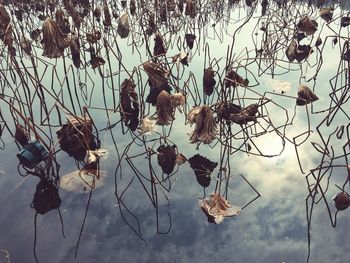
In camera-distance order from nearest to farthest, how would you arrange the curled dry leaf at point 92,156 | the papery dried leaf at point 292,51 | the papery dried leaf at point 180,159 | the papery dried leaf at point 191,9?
the curled dry leaf at point 92,156, the papery dried leaf at point 180,159, the papery dried leaf at point 292,51, the papery dried leaf at point 191,9

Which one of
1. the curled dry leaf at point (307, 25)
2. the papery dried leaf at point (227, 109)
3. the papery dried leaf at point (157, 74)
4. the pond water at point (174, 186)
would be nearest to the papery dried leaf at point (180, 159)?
the pond water at point (174, 186)

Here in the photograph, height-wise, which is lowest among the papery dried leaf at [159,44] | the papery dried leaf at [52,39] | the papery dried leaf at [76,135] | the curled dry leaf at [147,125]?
the curled dry leaf at [147,125]

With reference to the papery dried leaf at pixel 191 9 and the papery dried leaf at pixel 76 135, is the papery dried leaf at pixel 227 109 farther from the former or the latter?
the papery dried leaf at pixel 191 9

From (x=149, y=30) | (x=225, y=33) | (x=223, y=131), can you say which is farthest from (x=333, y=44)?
(x=223, y=131)

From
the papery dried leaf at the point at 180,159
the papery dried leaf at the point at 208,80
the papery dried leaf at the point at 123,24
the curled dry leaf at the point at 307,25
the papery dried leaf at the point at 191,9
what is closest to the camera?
the papery dried leaf at the point at 180,159

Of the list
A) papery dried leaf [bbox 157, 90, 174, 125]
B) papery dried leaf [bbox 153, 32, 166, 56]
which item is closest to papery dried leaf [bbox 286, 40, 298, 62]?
papery dried leaf [bbox 153, 32, 166, 56]

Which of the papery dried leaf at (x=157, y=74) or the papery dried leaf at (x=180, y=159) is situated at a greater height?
the papery dried leaf at (x=157, y=74)

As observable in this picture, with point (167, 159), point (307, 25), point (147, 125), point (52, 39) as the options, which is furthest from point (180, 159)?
point (307, 25)

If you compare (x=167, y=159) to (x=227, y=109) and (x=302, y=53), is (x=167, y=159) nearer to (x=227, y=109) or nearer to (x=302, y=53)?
(x=227, y=109)

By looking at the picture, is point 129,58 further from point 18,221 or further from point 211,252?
point 211,252

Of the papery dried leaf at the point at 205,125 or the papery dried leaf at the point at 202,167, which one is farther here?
the papery dried leaf at the point at 202,167
